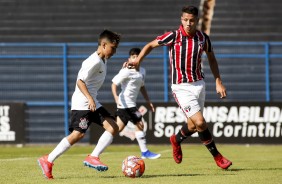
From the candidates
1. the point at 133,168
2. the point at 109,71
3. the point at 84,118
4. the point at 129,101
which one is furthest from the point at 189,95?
the point at 109,71

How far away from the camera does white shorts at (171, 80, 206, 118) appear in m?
12.1

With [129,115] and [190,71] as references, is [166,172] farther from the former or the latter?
[129,115]

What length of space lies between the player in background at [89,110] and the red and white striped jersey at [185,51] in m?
1.08

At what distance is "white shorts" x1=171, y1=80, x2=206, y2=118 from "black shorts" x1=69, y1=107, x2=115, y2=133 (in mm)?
1260

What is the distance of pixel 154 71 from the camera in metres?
23.1

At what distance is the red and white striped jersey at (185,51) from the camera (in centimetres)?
1214

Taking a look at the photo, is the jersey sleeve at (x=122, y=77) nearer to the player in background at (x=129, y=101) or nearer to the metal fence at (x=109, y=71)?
the player in background at (x=129, y=101)

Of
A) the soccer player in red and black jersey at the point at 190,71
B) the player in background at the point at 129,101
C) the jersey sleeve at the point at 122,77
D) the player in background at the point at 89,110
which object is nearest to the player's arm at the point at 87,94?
the player in background at the point at 89,110

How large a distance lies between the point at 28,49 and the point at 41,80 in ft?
2.97

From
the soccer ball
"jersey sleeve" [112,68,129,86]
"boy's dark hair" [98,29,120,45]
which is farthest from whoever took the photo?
"jersey sleeve" [112,68,129,86]

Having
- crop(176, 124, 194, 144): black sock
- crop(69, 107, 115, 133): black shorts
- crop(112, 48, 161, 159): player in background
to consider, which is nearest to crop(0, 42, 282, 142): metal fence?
crop(112, 48, 161, 159): player in background

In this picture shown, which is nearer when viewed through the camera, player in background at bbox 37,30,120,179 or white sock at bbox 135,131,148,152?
player in background at bbox 37,30,120,179

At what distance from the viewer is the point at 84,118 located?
11.3 meters

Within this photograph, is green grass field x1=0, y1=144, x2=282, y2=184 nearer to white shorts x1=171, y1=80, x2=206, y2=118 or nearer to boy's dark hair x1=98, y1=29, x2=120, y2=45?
white shorts x1=171, y1=80, x2=206, y2=118
